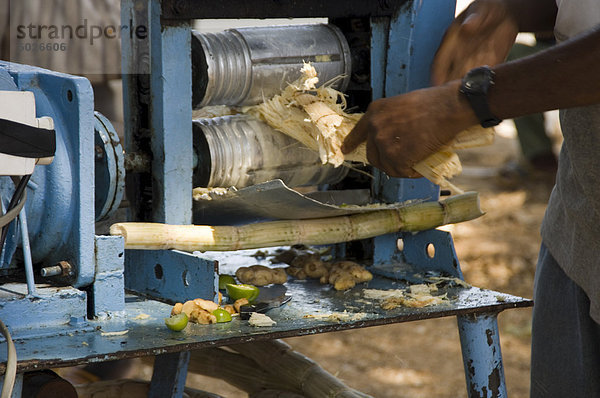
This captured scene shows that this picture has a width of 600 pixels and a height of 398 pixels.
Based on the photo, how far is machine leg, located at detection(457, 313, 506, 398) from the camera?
5.61 ft

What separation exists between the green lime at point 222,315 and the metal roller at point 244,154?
347 millimetres

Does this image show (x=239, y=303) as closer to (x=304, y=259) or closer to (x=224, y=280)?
(x=224, y=280)

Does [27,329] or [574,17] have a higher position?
[574,17]

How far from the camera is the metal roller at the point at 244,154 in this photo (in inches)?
69.9

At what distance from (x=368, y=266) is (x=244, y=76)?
0.56 metres

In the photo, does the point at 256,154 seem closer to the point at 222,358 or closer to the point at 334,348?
the point at 222,358

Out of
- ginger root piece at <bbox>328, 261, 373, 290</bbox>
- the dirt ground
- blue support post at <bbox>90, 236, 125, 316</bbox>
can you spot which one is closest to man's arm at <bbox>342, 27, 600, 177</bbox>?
ginger root piece at <bbox>328, 261, 373, 290</bbox>

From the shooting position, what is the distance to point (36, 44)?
116 inches

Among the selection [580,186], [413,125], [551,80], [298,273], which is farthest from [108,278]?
[580,186]

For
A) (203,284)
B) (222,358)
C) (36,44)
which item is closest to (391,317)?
(203,284)

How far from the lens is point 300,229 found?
1796mm

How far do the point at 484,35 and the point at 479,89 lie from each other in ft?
1.35

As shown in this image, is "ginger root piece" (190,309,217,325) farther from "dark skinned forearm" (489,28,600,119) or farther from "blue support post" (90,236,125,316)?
"dark skinned forearm" (489,28,600,119)

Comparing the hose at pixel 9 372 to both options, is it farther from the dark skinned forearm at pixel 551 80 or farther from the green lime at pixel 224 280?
the dark skinned forearm at pixel 551 80
